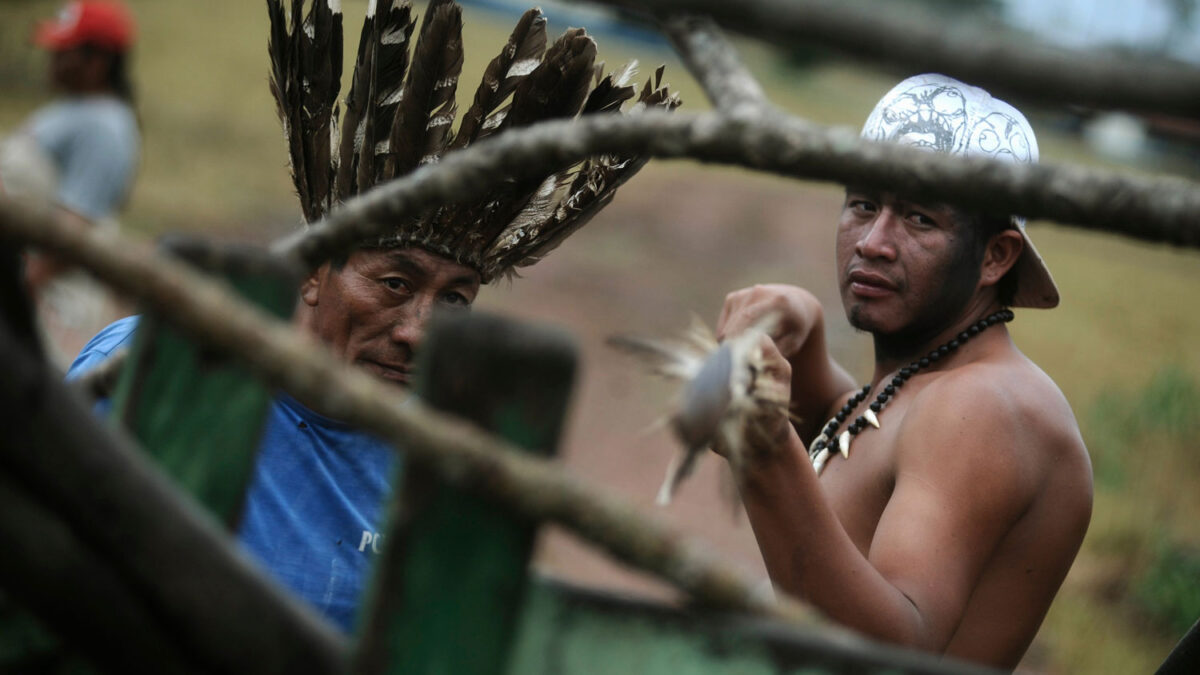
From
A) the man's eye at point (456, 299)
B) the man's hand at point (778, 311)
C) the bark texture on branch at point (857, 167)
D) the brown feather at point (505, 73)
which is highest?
the brown feather at point (505, 73)

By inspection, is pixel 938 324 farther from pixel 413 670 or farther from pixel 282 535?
pixel 413 670

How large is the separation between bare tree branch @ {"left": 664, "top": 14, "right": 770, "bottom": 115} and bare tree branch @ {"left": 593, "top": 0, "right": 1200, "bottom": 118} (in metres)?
0.10

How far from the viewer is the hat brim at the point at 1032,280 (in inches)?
94.4

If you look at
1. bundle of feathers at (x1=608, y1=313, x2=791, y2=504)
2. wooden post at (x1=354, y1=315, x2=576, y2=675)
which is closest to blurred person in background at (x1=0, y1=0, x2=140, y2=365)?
bundle of feathers at (x1=608, y1=313, x2=791, y2=504)

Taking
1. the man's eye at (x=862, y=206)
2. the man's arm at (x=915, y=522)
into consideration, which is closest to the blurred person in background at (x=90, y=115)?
the man's eye at (x=862, y=206)

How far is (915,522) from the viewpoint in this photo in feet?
6.15

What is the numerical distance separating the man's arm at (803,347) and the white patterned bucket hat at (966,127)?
39 cm

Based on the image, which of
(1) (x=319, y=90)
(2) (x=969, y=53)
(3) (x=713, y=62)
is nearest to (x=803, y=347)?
(1) (x=319, y=90)

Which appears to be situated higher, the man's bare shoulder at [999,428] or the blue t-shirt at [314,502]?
the man's bare shoulder at [999,428]

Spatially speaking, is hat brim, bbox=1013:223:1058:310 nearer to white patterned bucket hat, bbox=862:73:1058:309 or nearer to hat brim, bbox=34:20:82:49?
white patterned bucket hat, bbox=862:73:1058:309

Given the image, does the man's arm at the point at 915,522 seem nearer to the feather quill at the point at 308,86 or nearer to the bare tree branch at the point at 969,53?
the bare tree branch at the point at 969,53

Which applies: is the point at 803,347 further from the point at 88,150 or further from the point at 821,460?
the point at 88,150

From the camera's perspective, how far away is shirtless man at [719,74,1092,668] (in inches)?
68.7

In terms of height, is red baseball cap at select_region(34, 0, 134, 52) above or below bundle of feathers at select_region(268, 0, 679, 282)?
above
